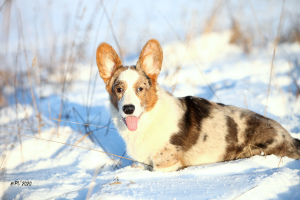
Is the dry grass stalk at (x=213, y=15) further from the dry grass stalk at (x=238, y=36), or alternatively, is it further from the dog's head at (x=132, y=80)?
the dog's head at (x=132, y=80)

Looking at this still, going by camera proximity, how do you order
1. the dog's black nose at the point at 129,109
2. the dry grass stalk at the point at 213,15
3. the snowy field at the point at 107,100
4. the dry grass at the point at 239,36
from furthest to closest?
the dry grass at the point at 239,36 → the dry grass stalk at the point at 213,15 → the dog's black nose at the point at 129,109 → the snowy field at the point at 107,100

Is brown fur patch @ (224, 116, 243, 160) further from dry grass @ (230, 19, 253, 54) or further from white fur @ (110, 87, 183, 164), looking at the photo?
dry grass @ (230, 19, 253, 54)

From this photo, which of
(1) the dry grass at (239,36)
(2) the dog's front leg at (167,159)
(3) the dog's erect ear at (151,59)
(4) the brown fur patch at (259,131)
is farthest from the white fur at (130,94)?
(1) the dry grass at (239,36)

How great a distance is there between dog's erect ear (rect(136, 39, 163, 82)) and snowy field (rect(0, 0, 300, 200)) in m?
1.10

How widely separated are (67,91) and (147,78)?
3.46m

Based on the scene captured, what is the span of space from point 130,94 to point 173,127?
25.1 inches

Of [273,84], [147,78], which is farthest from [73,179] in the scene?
[273,84]

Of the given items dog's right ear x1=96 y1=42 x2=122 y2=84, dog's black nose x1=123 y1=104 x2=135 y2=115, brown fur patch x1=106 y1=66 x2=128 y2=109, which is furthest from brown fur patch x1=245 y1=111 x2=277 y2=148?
dog's right ear x1=96 y1=42 x2=122 y2=84

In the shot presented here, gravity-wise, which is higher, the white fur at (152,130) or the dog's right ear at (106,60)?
the dog's right ear at (106,60)

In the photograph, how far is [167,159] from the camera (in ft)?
9.19

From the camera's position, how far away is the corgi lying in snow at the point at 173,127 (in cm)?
286

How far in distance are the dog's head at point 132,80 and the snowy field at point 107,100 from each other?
574mm

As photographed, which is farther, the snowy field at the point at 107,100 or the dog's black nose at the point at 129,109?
the dog's black nose at the point at 129,109

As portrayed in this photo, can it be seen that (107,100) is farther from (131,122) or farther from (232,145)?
(232,145)
